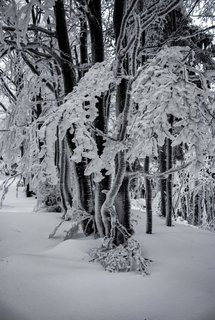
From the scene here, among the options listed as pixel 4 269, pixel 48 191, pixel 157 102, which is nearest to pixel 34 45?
pixel 157 102

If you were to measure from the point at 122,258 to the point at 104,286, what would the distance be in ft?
2.04

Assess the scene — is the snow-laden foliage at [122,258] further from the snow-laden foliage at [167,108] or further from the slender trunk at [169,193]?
the slender trunk at [169,193]

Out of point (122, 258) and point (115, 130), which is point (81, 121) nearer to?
point (115, 130)

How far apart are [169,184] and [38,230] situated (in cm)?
302

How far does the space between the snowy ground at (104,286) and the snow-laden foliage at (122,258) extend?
0.40ft

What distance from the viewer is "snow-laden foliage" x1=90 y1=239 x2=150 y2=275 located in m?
3.51

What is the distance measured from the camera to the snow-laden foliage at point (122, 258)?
3.51 meters

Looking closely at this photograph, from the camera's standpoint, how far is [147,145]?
2586 millimetres

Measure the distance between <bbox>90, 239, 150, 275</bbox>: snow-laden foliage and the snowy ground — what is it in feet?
0.40

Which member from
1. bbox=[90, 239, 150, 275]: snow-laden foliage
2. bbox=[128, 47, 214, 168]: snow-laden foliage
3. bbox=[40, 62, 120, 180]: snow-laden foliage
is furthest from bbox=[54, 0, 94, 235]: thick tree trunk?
bbox=[128, 47, 214, 168]: snow-laden foliage

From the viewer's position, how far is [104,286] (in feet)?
10.1

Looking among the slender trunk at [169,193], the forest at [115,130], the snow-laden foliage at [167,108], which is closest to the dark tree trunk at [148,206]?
the forest at [115,130]

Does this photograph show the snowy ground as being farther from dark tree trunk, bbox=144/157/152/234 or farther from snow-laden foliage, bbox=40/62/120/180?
snow-laden foliage, bbox=40/62/120/180

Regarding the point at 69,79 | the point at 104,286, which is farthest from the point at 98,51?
the point at 104,286
